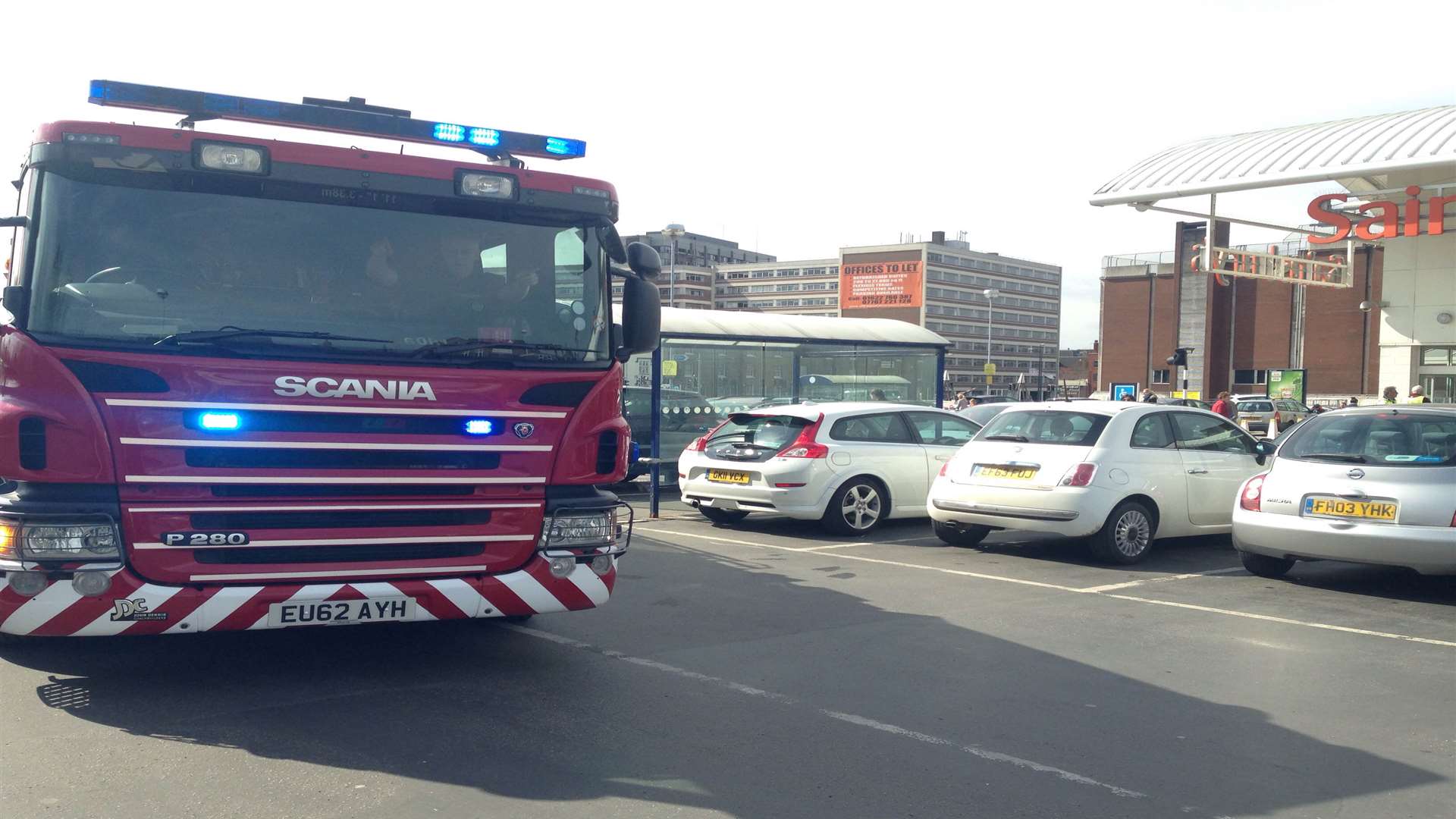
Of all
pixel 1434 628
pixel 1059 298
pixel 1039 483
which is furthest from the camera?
pixel 1059 298

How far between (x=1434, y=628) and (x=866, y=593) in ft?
12.5

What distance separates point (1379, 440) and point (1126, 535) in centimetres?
233

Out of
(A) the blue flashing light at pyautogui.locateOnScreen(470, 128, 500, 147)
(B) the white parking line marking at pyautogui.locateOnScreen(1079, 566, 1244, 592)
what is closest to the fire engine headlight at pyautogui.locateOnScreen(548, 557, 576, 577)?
(A) the blue flashing light at pyautogui.locateOnScreen(470, 128, 500, 147)

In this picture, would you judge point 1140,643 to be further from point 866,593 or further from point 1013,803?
point 1013,803

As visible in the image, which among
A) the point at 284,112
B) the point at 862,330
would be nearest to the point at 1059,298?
the point at 862,330

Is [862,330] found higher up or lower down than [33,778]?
higher up

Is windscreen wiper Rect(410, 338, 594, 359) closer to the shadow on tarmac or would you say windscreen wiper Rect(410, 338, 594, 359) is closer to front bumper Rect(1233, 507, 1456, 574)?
the shadow on tarmac

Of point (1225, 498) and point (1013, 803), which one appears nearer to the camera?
point (1013, 803)

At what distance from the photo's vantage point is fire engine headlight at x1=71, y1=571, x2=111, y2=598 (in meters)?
5.24

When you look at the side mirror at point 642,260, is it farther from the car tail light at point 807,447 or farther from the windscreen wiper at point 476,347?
the car tail light at point 807,447

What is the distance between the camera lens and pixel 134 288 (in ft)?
18.0

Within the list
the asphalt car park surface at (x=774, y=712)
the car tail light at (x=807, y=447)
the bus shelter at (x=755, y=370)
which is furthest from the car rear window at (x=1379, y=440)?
the bus shelter at (x=755, y=370)

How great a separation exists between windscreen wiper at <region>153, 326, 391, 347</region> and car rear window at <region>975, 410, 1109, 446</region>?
708 centimetres

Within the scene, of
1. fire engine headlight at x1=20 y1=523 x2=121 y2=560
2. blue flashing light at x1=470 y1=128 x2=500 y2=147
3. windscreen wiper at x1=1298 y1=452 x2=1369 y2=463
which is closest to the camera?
fire engine headlight at x1=20 y1=523 x2=121 y2=560
